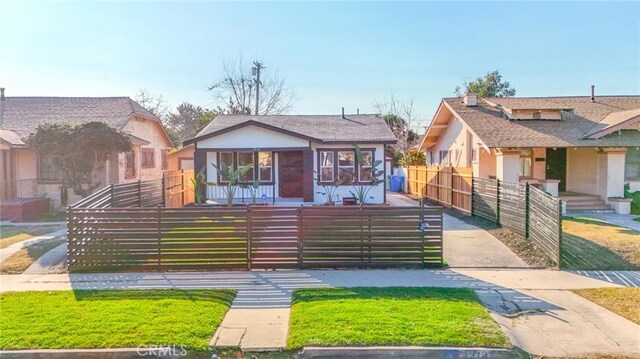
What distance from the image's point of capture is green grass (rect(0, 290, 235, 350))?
5.11 metres

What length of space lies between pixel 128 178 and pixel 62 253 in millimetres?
11355

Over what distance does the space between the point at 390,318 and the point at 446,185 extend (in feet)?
45.8

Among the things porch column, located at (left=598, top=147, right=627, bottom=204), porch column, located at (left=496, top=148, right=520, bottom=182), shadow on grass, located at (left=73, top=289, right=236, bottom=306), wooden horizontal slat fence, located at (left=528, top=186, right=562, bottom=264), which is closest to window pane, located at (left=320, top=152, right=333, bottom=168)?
porch column, located at (left=496, top=148, right=520, bottom=182)

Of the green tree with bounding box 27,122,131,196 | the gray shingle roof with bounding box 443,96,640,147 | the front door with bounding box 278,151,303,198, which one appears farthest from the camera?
the front door with bounding box 278,151,303,198

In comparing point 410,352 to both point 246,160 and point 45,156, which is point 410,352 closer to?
point 246,160

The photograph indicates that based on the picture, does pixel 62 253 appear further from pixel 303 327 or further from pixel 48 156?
pixel 48 156

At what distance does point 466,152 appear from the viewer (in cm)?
2027

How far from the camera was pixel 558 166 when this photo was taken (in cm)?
2033

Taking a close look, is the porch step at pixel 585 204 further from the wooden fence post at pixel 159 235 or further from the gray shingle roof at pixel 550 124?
the wooden fence post at pixel 159 235

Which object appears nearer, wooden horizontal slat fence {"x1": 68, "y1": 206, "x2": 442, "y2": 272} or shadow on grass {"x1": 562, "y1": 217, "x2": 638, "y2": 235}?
wooden horizontal slat fence {"x1": 68, "y1": 206, "x2": 442, "y2": 272}

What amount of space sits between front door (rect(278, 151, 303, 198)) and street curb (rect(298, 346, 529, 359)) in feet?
48.1

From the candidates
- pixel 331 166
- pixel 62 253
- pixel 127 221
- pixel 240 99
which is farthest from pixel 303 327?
pixel 240 99

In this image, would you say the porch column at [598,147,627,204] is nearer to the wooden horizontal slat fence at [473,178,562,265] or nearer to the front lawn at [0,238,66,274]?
the wooden horizontal slat fence at [473,178,562,265]

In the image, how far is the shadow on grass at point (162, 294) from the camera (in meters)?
6.70
